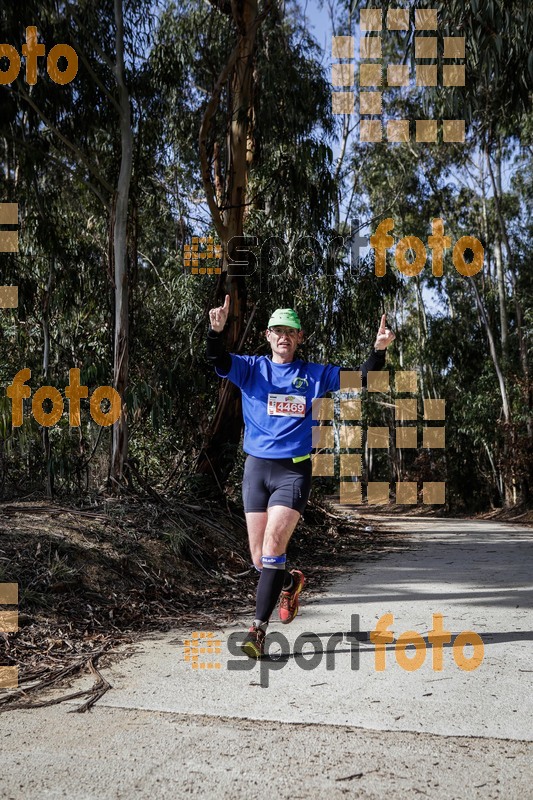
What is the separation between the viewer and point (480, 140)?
68.8ft

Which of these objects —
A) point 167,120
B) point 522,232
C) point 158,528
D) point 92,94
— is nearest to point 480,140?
point 522,232

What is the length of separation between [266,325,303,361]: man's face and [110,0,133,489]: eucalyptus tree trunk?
383cm

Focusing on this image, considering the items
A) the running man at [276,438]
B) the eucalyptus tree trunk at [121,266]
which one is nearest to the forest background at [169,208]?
the eucalyptus tree trunk at [121,266]

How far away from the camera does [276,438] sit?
4508mm

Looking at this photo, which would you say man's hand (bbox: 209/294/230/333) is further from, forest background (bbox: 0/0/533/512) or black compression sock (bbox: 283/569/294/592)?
forest background (bbox: 0/0/533/512)

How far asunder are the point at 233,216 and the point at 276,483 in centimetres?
633

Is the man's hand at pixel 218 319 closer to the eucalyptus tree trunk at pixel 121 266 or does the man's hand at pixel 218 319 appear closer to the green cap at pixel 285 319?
the green cap at pixel 285 319

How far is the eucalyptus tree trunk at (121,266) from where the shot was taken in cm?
841

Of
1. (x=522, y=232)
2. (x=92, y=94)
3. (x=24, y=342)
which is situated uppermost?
(x=522, y=232)

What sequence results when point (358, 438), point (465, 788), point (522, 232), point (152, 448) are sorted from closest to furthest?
1. point (465, 788)
2. point (152, 448)
3. point (522, 232)
4. point (358, 438)

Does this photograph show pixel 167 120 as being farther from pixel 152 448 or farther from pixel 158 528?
pixel 158 528

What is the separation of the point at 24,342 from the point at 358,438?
21.9 metres

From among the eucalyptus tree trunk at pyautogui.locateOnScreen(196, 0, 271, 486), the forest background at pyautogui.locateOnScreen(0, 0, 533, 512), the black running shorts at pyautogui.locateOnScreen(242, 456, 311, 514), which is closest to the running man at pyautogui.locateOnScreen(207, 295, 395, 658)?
the black running shorts at pyautogui.locateOnScreen(242, 456, 311, 514)

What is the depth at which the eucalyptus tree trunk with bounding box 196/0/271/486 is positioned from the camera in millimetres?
9469
